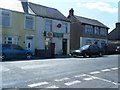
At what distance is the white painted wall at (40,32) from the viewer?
19297mm

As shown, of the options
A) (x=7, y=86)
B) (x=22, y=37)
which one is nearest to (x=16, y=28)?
(x=22, y=37)

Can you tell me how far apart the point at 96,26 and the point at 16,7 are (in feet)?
63.1

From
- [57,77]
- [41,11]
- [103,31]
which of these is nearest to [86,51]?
[41,11]

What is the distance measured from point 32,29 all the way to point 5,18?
3.97m

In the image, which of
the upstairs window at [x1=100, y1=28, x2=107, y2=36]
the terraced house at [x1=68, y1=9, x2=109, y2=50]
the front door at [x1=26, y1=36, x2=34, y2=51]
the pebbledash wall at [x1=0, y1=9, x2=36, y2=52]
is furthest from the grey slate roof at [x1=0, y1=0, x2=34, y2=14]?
the upstairs window at [x1=100, y1=28, x2=107, y2=36]

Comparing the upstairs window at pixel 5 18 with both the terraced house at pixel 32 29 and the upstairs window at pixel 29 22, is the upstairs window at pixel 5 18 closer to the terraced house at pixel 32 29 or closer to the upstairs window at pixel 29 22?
the terraced house at pixel 32 29

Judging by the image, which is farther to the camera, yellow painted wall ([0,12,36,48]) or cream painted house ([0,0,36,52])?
yellow painted wall ([0,12,36,48])

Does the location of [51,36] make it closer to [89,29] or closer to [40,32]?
[40,32]

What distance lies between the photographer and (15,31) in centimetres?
1733

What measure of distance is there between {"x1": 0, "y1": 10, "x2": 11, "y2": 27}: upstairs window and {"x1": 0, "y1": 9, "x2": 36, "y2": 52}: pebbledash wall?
0.43 feet

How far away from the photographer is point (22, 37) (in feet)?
58.5

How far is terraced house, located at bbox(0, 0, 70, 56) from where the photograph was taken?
55.5 feet

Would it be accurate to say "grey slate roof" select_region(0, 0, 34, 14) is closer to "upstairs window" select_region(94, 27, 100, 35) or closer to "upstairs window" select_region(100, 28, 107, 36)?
"upstairs window" select_region(94, 27, 100, 35)

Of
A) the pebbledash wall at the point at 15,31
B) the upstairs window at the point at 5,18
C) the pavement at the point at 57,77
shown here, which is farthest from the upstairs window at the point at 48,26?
the pavement at the point at 57,77
